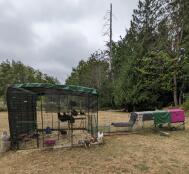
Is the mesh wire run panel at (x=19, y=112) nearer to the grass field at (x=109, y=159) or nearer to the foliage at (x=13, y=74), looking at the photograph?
the grass field at (x=109, y=159)

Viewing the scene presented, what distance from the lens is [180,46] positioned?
27.5 metres

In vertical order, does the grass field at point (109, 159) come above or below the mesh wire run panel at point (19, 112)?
below

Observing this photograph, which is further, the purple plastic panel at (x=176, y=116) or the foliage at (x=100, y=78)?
the foliage at (x=100, y=78)

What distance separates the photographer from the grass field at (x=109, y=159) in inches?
318

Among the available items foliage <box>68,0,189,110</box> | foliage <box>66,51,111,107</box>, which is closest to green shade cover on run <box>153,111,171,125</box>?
foliage <box>68,0,189,110</box>

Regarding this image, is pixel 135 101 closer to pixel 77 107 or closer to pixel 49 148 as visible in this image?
pixel 77 107

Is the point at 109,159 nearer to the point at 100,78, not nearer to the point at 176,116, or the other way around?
the point at 176,116

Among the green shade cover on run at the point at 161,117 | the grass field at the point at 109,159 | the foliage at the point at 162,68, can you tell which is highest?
the foliage at the point at 162,68

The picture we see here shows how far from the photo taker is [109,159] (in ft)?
29.3

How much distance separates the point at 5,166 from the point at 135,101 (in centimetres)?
1994

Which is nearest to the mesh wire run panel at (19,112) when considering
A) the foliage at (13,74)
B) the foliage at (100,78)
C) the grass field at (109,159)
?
the grass field at (109,159)

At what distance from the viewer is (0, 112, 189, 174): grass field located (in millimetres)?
8070

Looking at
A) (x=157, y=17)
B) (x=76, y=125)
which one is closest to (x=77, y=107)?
(x=76, y=125)

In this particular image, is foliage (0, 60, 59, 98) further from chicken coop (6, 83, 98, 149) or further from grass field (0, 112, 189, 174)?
grass field (0, 112, 189, 174)
